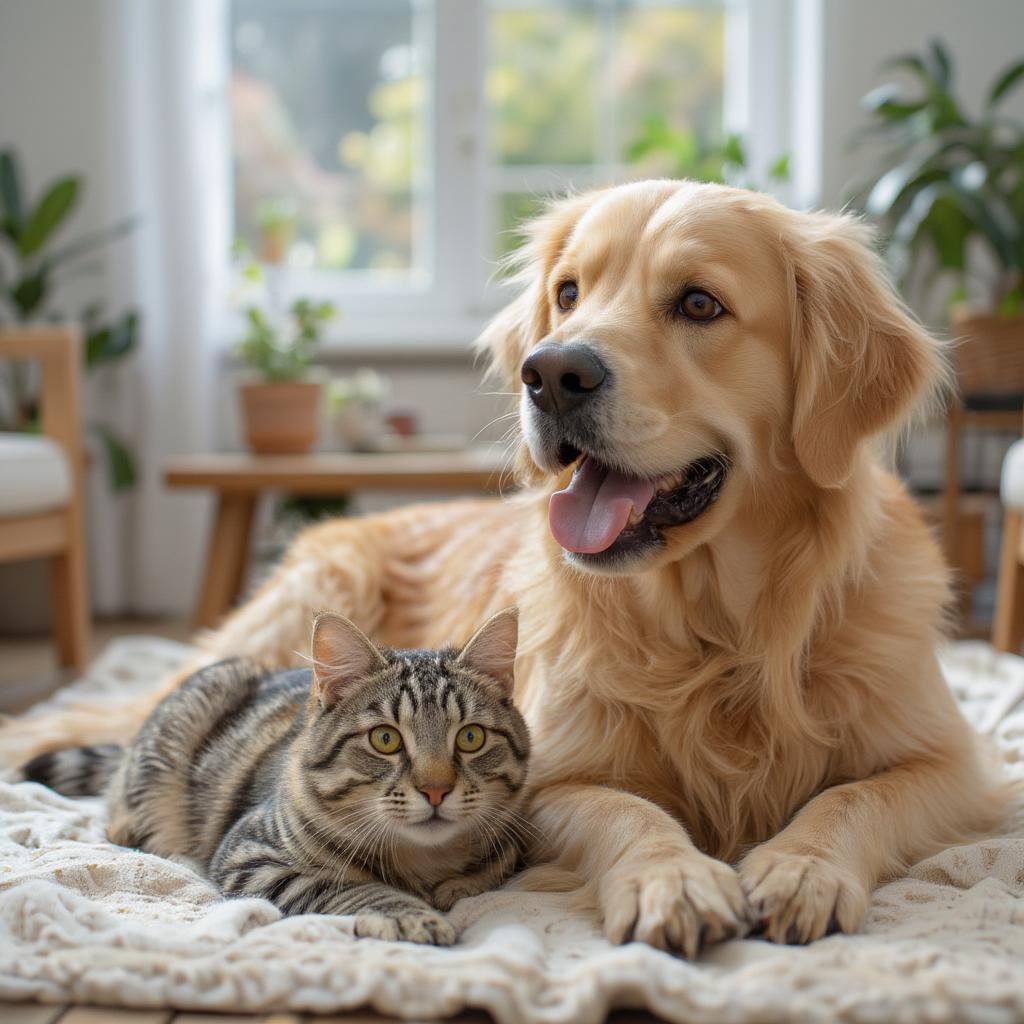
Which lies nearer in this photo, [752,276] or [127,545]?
[752,276]

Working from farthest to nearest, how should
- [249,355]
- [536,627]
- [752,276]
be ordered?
[249,355] < [536,627] < [752,276]

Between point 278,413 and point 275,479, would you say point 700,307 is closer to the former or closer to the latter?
point 275,479

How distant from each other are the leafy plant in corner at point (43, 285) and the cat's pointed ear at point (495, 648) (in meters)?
3.03

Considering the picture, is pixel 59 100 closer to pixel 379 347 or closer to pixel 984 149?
pixel 379 347

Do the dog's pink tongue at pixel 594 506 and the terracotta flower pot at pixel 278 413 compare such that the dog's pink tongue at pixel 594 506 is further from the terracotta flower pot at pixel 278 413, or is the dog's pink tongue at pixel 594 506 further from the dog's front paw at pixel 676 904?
the terracotta flower pot at pixel 278 413

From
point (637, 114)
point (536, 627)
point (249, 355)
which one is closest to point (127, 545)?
point (249, 355)

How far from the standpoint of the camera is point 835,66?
4.82 metres

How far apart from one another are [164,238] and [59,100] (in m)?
0.68

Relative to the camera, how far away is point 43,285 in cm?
441

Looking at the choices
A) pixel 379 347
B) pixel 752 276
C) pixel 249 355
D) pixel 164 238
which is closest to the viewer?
pixel 752 276

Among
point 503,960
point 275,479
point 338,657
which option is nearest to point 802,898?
point 503,960

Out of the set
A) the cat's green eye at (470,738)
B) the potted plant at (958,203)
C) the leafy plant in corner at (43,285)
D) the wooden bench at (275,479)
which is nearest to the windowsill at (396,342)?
the leafy plant in corner at (43,285)

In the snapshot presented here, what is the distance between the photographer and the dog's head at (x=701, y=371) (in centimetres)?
159

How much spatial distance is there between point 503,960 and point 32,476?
2.27 metres
